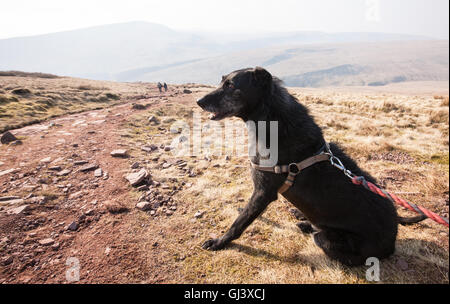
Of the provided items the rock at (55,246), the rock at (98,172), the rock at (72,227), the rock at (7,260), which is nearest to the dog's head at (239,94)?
the rock at (72,227)

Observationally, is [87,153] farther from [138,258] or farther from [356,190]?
[356,190]

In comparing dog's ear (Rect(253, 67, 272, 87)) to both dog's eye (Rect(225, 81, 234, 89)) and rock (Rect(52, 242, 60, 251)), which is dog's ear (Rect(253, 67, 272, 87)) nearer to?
dog's eye (Rect(225, 81, 234, 89))

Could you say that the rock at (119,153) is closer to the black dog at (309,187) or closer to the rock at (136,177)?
the rock at (136,177)

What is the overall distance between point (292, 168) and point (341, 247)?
1.32 m

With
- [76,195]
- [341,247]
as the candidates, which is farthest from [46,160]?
[341,247]

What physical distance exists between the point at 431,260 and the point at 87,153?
884 centimetres

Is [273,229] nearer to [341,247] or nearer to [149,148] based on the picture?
[341,247]

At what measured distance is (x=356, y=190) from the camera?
2.84 metres

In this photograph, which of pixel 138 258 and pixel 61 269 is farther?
pixel 138 258

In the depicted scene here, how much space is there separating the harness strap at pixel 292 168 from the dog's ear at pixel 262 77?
139 cm

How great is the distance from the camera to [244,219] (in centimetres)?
359

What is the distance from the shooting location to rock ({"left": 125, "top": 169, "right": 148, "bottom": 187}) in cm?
548

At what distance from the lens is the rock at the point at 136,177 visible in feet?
18.0

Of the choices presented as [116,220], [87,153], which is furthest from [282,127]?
[87,153]
